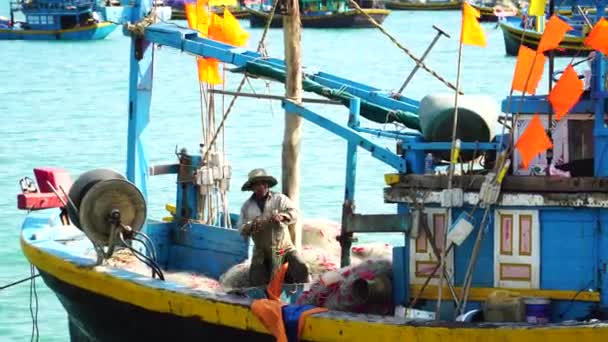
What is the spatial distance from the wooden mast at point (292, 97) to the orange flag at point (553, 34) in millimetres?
2796

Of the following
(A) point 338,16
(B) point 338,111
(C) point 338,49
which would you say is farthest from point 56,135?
(A) point 338,16

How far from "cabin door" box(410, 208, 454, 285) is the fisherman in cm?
127

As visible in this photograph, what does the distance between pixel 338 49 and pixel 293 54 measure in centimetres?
4559

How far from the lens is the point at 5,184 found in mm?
23594

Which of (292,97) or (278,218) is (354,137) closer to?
(278,218)

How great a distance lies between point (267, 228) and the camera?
407 inches

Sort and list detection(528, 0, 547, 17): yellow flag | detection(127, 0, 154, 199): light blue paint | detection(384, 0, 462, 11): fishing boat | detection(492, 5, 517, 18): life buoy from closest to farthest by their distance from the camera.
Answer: detection(528, 0, 547, 17): yellow flag < detection(127, 0, 154, 199): light blue paint < detection(492, 5, 517, 18): life buoy < detection(384, 0, 462, 11): fishing boat

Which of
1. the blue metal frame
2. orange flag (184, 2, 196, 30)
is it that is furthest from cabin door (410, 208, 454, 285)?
orange flag (184, 2, 196, 30)

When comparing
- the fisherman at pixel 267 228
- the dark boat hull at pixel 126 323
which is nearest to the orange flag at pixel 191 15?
the dark boat hull at pixel 126 323

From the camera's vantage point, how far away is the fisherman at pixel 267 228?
33.4 ft

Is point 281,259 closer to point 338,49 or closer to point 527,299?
point 527,299

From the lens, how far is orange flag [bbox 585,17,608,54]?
330 inches

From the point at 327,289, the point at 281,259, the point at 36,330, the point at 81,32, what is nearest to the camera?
the point at 327,289

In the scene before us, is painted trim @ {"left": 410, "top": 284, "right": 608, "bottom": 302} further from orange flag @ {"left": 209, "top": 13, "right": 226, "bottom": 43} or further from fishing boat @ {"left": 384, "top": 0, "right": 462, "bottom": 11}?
fishing boat @ {"left": 384, "top": 0, "right": 462, "bottom": 11}
